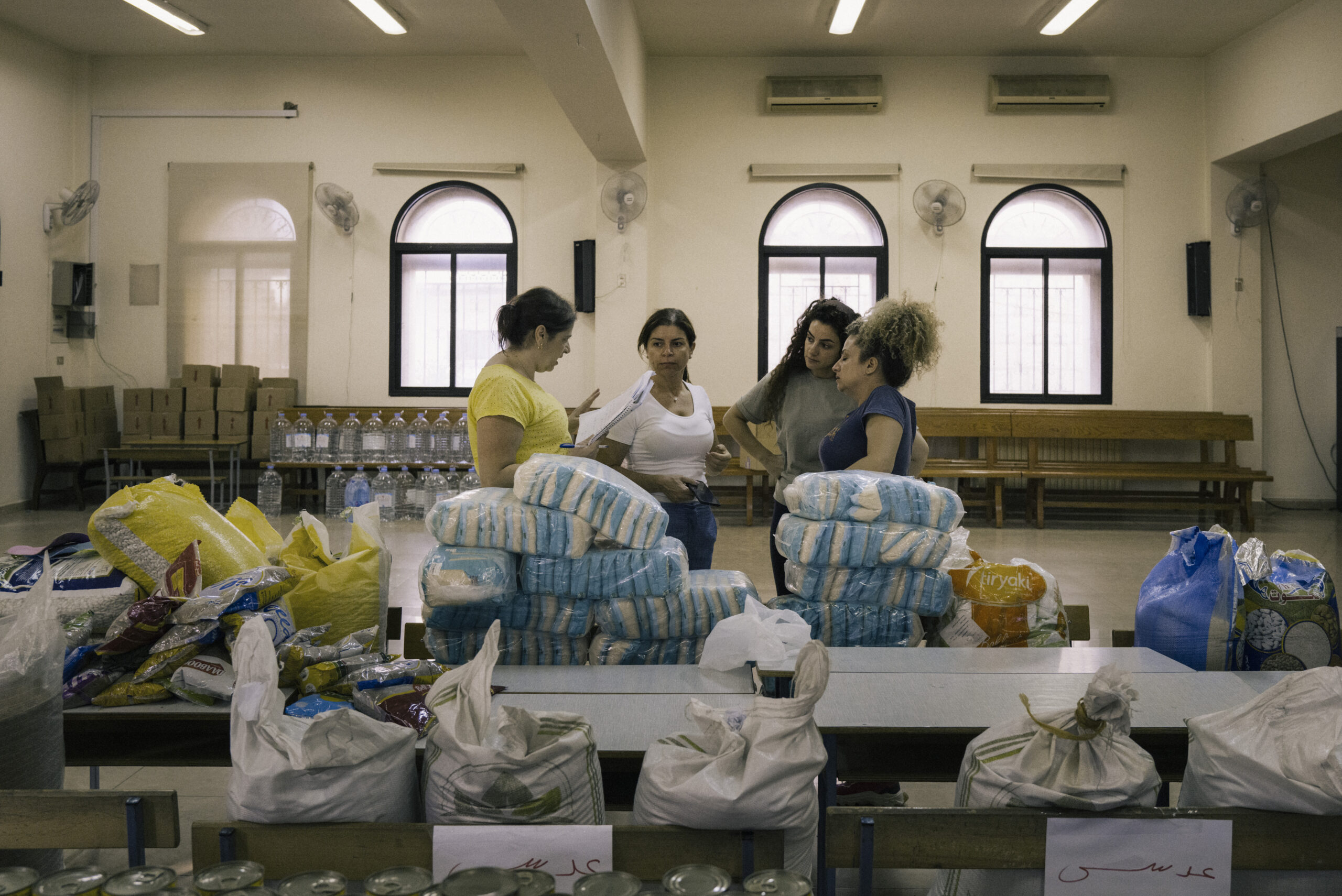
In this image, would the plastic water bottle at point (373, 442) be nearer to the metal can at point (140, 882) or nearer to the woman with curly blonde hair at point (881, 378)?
the woman with curly blonde hair at point (881, 378)

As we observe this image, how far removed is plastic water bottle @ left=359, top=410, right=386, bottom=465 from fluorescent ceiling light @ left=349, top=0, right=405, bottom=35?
3.30m

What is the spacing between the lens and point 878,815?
112 cm

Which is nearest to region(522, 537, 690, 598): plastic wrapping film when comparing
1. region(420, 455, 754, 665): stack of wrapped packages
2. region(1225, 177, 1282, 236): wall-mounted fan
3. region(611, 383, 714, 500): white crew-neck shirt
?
region(420, 455, 754, 665): stack of wrapped packages

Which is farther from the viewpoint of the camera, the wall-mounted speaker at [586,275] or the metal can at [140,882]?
the wall-mounted speaker at [586,275]

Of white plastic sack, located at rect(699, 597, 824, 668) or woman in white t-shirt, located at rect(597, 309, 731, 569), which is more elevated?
woman in white t-shirt, located at rect(597, 309, 731, 569)

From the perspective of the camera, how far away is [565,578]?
1.96 metres

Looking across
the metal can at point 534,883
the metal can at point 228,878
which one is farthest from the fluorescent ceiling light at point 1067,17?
the metal can at point 228,878

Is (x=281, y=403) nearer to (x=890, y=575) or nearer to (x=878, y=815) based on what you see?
(x=890, y=575)

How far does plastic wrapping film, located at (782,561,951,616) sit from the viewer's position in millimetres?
2127

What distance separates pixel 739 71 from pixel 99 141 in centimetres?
612

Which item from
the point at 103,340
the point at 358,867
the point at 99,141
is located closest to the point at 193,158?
the point at 99,141

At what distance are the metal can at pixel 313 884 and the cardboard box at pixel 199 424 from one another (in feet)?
28.1

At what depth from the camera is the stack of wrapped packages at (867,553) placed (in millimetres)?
2086

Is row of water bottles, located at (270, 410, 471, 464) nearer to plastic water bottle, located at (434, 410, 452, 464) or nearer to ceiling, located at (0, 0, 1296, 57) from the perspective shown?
plastic water bottle, located at (434, 410, 452, 464)
